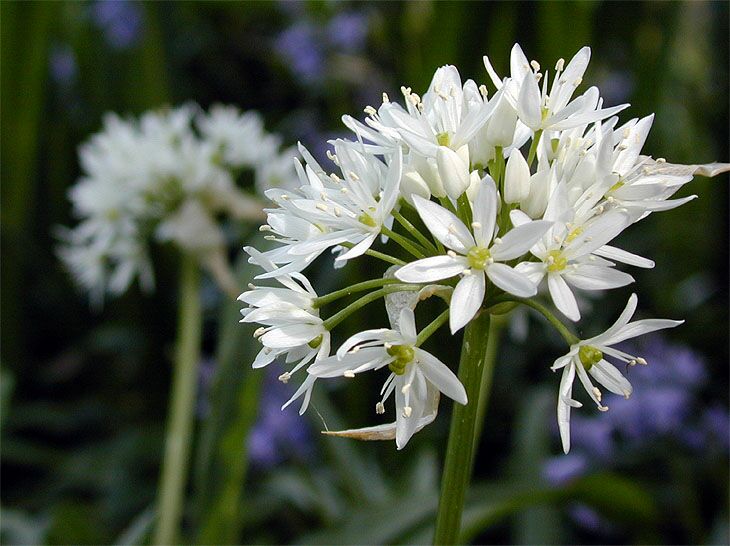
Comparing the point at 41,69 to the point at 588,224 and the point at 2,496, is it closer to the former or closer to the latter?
the point at 2,496

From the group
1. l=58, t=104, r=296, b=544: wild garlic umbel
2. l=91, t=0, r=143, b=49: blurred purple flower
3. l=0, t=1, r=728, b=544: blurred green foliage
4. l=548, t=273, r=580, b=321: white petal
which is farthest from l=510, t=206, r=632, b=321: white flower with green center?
l=91, t=0, r=143, b=49: blurred purple flower

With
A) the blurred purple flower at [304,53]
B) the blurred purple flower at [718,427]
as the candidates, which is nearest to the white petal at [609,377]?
the blurred purple flower at [718,427]

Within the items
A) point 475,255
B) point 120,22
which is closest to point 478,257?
point 475,255

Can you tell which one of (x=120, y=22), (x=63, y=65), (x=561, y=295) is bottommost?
(x=561, y=295)

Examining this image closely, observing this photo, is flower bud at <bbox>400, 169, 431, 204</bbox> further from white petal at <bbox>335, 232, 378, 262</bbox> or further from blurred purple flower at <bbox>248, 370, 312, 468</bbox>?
blurred purple flower at <bbox>248, 370, 312, 468</bbox>

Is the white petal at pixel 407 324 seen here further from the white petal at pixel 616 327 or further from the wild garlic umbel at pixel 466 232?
the white petal at pixel 616 327

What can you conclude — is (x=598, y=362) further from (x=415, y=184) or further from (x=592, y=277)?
(x=415, y=184)

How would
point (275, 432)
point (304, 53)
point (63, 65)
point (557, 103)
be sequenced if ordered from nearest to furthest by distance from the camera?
point (557, 103)
point (275, 432)
point (304, 53)
point (63, 65)

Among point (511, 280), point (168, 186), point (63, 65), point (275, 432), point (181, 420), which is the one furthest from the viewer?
point (63, 65)
